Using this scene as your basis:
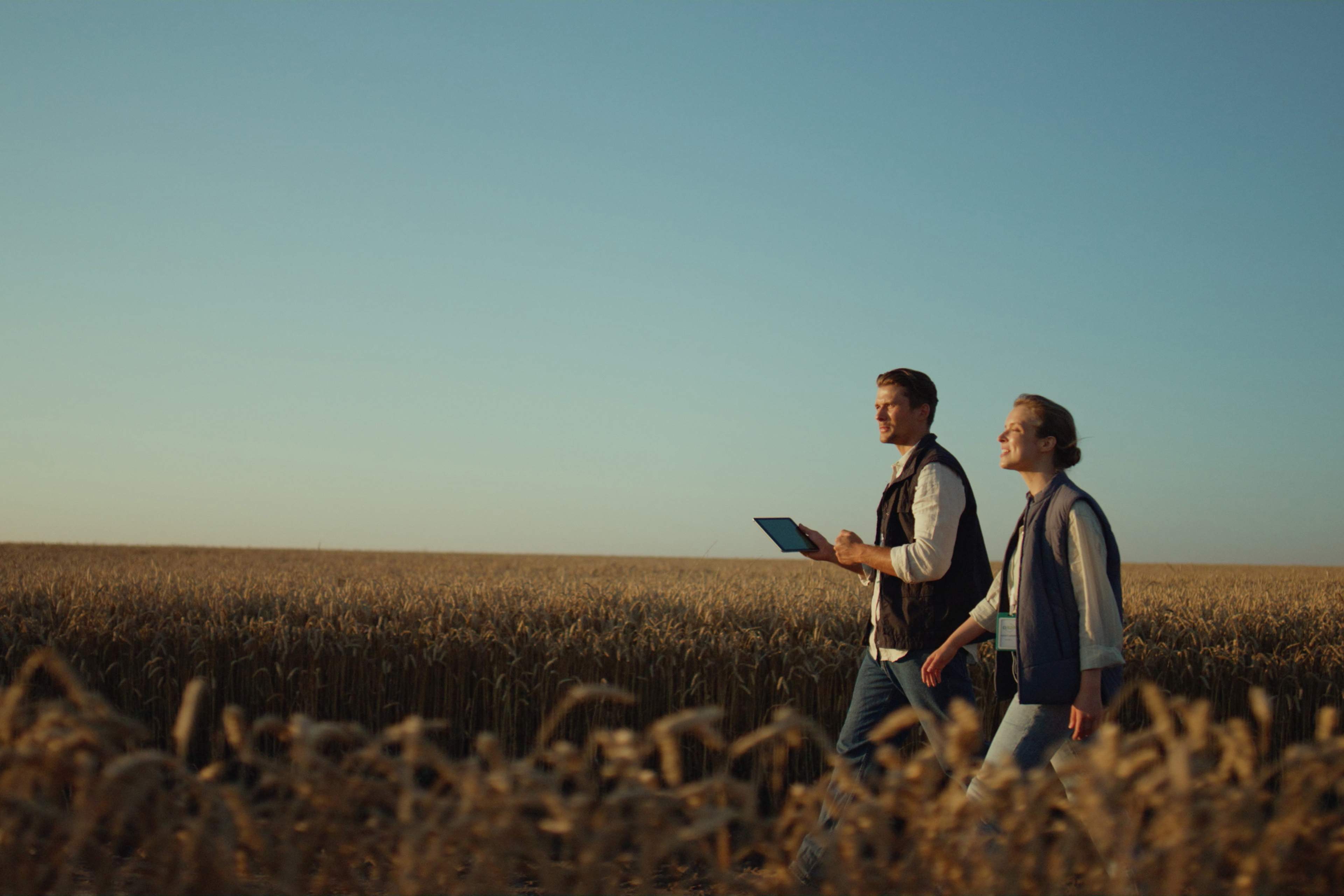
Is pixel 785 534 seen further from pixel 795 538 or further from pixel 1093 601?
pixel 1093 601

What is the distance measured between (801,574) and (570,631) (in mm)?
13504

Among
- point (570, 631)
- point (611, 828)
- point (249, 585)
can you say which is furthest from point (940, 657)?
point (249, 585)

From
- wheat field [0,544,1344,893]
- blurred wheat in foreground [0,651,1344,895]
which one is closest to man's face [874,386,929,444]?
wheat field [0,544,1344,893]

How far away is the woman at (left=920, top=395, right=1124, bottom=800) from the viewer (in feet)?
10.2

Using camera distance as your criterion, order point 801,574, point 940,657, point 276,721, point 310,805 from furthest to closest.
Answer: point 801,574
point 940,657
point 276,721
point 310,805

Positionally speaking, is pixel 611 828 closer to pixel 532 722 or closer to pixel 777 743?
pixel 777 743

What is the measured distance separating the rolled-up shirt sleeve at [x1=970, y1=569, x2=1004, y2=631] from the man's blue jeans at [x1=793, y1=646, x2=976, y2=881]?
0.21 meters

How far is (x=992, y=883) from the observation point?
110cm

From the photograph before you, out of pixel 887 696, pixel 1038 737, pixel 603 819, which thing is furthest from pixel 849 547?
pixel 603 819

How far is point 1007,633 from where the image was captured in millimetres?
3406

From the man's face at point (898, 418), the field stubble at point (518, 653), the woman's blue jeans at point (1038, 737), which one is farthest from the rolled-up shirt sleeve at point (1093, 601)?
the field stubble at point (518, 653)

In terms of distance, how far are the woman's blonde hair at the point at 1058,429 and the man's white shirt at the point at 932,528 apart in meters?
0.42

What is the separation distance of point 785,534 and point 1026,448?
3.81 feet

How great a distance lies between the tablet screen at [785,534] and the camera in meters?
4.10
